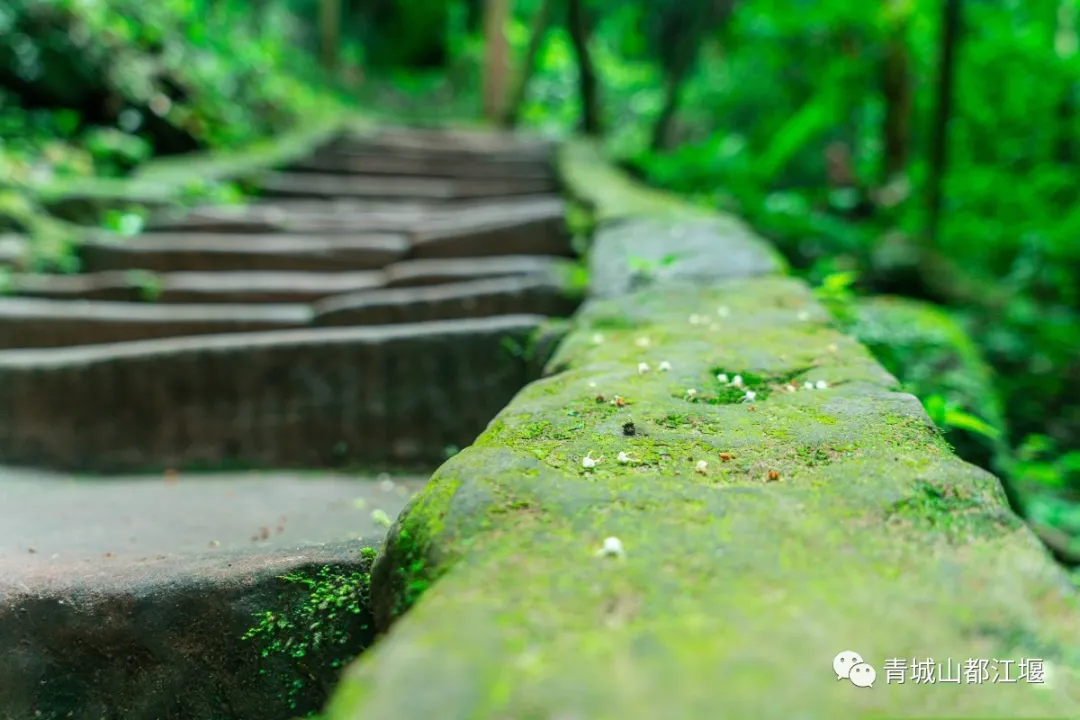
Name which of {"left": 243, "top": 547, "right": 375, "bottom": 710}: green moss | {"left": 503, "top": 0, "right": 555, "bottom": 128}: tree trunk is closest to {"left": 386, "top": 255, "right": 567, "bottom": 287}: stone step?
{"left": 243, "top": 547, "right": 375, "bottom": 710}: green moss

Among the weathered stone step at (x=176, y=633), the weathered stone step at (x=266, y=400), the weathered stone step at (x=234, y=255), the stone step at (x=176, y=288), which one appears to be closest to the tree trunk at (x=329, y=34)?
the weathered stone step at (x=234, y=255)

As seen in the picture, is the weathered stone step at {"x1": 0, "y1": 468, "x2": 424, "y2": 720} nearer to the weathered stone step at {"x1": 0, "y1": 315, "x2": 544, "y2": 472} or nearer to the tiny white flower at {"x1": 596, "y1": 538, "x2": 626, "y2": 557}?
the tiny white flower at {"x1": 596, "y1": 538, "x2": 626, "y2": 557}

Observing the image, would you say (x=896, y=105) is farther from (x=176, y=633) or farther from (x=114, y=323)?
(x=176, y=633)

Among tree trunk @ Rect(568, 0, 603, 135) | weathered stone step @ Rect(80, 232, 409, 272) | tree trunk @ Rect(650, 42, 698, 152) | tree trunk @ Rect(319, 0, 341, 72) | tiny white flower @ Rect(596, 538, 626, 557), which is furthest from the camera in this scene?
tree trunk @ Rect(319, 0, 341, 72)

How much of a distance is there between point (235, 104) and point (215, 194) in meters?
2.00

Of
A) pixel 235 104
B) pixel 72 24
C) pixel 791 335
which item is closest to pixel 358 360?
pixel 791 335

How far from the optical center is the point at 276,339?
2430 millimetres

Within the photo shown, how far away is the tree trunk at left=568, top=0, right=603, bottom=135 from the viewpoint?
7109 millimetres

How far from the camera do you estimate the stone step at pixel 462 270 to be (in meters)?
3.04

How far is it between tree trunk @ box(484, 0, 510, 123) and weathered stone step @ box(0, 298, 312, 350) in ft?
24.0

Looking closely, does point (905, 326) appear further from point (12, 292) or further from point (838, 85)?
point (838, 85)

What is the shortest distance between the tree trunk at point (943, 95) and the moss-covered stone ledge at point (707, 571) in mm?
4168

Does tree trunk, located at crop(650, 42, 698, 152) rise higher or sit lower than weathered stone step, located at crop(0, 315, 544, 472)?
higher

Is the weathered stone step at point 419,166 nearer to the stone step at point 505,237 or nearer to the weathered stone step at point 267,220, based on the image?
the weathered stone step at point 267,220
